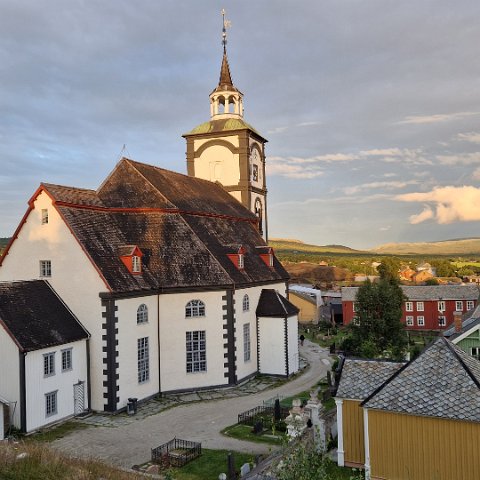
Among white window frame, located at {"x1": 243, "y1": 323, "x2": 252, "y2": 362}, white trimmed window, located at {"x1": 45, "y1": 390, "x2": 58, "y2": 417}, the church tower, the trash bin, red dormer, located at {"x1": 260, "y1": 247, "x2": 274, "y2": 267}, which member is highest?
the church tower

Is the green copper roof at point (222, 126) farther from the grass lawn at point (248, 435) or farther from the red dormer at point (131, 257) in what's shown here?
the grass lawn at point (248, 435)

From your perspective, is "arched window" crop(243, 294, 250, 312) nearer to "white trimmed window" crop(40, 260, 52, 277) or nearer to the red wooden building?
"white trimmed window" crop(40, 260, 52, 277)

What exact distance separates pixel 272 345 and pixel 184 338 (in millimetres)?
7413

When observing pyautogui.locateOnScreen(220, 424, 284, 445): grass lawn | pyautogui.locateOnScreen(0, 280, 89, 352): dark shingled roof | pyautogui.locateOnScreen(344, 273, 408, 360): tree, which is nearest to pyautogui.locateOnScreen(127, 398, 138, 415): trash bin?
pyautogui.locateOnScreen(0, 280, 89, 352): dark shingled roof

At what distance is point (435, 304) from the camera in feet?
227

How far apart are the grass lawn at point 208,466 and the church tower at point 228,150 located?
28.9 meters

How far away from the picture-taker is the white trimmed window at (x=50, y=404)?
2486 cm

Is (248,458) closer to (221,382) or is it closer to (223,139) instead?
(221,382)

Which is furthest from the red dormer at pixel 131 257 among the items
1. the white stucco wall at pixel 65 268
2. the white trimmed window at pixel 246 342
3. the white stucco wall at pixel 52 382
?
the white trimmed window at pixel 246 342

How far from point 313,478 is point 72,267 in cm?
1983

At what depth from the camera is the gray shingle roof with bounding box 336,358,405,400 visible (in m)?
19.5

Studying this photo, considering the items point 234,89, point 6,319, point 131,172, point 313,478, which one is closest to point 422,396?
point 313,478

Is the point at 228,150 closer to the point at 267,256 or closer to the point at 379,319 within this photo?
the point at 267,256

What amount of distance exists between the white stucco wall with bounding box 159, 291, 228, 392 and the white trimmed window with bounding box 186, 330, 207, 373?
0.68 feet
